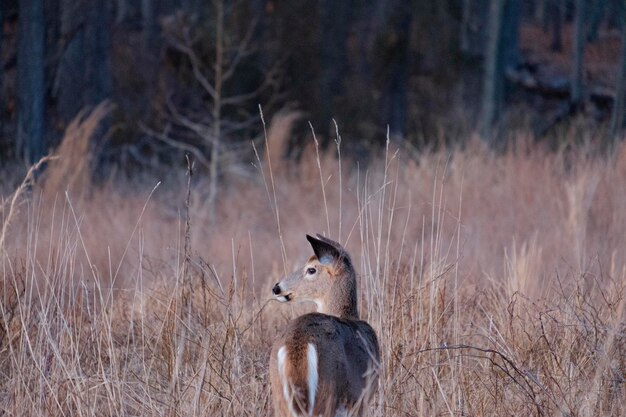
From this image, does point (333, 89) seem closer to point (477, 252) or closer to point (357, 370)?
point (477, 252)

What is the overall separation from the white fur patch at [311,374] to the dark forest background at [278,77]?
9378mm

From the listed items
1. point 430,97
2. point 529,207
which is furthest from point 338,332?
point 430,97

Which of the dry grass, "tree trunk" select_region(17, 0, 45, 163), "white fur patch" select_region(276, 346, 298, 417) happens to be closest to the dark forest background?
"tree trunk" select_region(17, 0, 45, 163)

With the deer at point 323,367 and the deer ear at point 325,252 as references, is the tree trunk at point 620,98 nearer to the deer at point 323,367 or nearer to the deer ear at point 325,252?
the deer ear at point 325,252

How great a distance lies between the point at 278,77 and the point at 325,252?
53.4ft

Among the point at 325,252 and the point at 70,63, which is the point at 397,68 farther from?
the point at 325,252

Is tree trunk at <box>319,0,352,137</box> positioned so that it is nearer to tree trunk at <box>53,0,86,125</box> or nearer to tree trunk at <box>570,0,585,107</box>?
tree trunk at <box>570,0,585,107</box>

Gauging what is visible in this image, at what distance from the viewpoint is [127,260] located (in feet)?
28.7

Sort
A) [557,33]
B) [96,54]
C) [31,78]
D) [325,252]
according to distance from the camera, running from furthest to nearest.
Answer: [557,33]
[96,54]
[31,78]
[325,252]

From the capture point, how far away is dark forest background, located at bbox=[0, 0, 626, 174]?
13883 millimetres

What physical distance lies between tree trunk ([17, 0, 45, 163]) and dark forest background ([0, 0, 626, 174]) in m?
0.02

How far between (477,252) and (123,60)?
12.5 meters

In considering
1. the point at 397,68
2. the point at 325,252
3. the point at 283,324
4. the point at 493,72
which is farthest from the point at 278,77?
the point at 325,252

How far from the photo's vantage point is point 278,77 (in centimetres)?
2066
